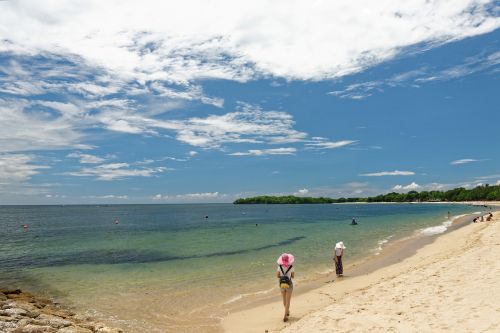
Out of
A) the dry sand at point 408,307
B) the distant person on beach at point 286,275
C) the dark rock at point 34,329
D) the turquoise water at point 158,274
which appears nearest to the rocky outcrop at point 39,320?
the dark rock at point 34,329

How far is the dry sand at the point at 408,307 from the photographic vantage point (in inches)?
398

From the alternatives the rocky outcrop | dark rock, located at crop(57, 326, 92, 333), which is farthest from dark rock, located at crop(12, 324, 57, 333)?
dark rock, located at crop(57, 326, 92, 333)

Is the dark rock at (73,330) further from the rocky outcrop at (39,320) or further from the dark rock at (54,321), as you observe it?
the dark rock at (54,321)

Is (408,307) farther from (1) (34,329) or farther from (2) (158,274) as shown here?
(2) (158,274)

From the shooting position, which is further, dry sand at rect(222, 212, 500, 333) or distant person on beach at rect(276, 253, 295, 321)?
distant person on beach at rect(276, 253, 295, 321)

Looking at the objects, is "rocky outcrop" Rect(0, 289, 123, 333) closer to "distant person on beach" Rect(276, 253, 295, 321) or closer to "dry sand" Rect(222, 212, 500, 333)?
"dry sand" Rect(222, 212, 500, 333)

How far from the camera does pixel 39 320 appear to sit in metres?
13.9

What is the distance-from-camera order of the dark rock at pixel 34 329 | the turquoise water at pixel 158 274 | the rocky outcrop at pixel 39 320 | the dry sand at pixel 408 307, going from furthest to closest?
1. the turquoise water at pixel 158 274
2. the rocky outcrop at pixel 39 320
3. the dark rock at pixel 34 329
4. the dry sand at pixel 408 307

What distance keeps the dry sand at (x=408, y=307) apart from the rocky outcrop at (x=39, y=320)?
5.32 metres

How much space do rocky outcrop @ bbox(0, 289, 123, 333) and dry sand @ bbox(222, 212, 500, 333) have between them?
5318mm

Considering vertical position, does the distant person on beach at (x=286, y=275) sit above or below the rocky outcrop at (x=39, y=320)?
above

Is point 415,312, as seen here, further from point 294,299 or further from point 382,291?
point 294,299

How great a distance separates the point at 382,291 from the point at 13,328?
44.3ft

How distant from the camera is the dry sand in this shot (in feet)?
33.2
